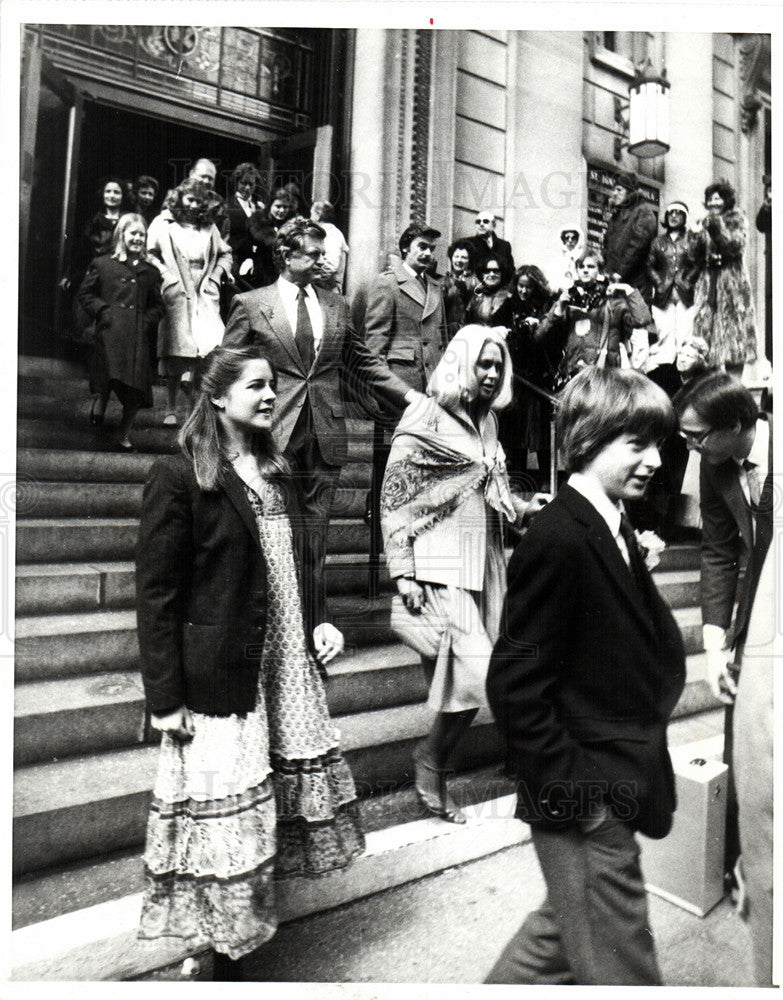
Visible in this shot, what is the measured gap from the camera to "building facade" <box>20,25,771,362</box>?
2.15 meters

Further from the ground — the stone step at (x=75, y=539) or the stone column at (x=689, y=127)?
the stone column at (x=689, y=127)

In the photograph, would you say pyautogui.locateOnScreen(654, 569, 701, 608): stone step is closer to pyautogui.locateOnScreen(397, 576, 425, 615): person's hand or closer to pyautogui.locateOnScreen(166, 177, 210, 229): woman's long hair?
pyautogui.locateOnScreen(397, 576, 425, 615): person's hand

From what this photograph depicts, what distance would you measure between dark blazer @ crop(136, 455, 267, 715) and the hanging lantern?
62.8 inches

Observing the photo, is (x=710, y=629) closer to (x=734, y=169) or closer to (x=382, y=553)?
(x=382, y=553)

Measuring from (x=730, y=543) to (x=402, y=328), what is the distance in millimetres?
1161

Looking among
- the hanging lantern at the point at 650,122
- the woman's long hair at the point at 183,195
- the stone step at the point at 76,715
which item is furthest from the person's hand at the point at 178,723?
the hanging lantern at the point at 650,122

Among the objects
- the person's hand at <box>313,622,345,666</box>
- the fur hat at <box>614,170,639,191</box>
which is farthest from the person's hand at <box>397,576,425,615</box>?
the fur hat at <box>614,170,639,191</box>

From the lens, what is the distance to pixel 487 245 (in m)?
2.29

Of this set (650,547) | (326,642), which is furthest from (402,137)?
(326,642)

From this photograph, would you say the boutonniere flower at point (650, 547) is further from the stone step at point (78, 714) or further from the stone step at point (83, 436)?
the stone step at point (83, 436)

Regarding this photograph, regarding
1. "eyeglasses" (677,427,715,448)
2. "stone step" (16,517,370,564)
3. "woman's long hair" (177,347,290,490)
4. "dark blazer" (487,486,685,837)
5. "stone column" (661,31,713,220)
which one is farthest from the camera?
"stone column" (661,31,713,220)

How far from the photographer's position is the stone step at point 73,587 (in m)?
2.08

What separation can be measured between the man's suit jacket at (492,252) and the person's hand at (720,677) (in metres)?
1.30

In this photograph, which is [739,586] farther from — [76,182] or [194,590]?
[76,182]
